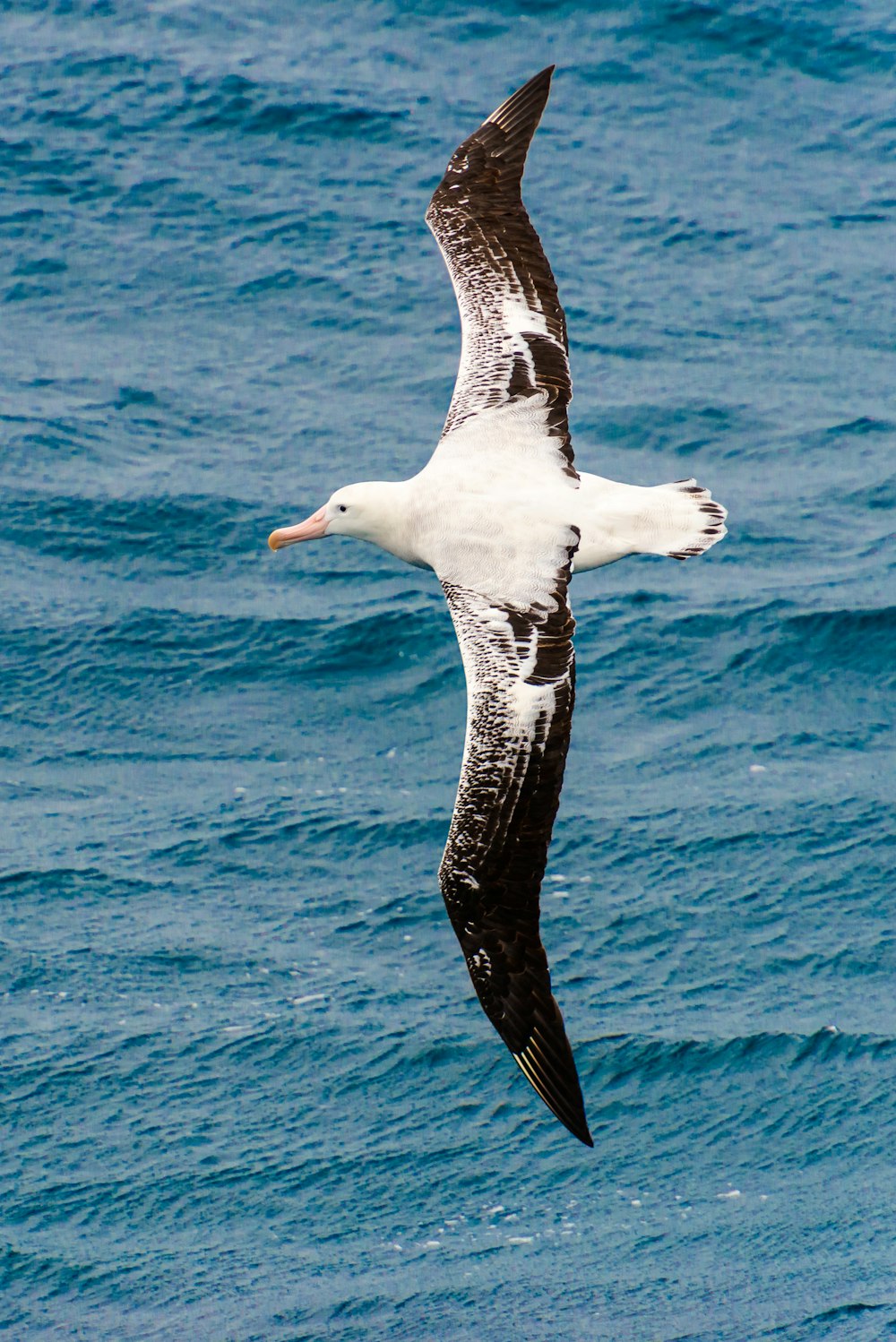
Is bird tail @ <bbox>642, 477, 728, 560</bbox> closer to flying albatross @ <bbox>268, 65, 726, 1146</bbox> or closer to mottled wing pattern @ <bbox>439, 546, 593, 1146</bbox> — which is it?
flying albatross @ <bbox>268, 65, 726, 1146</bbox>

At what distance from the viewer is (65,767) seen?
21.2 metres

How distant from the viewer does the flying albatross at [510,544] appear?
42.9ft

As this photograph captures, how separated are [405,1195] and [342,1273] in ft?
2.97

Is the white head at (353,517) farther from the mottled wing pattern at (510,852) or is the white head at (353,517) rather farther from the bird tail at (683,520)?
the bird tail at (683,520)

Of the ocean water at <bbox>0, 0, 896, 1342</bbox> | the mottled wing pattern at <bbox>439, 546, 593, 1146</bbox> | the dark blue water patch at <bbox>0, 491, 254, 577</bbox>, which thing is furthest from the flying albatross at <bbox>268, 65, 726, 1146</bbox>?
the dark blue water patch at <bbox>0, 491, 254, 577</bbox>

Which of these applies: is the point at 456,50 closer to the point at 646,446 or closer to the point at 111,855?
the point at 646,446

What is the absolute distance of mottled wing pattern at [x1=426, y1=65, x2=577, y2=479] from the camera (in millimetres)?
14594

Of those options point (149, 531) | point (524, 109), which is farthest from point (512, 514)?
point (149, 531)

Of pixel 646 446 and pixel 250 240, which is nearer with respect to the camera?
pixel 646 446

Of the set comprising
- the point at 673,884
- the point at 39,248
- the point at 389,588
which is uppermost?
the point at 39,248

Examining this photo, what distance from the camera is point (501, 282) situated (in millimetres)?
15125

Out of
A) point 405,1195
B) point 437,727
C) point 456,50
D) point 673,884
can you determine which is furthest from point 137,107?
point 405,1195

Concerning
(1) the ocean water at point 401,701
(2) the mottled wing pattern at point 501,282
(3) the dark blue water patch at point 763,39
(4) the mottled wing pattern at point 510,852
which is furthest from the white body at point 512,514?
(3) the dark blue water patch at point 763,39

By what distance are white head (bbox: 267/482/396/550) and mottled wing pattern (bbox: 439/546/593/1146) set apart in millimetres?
1510
